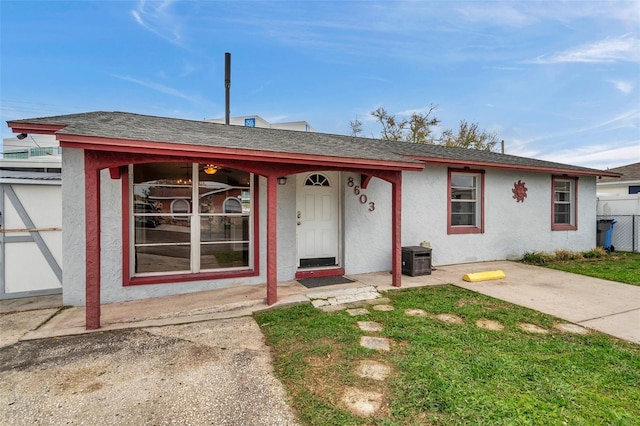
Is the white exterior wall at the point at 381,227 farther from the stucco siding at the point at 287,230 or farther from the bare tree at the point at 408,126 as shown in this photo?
the bare tree at the point at 408,126

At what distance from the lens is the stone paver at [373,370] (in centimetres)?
266

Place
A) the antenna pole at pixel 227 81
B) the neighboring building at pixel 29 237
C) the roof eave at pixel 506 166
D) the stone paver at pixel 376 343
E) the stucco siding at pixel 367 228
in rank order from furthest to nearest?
the antenna pole at pixel 227 81 < the roof eave at pixel 506 166 < the stucco siding at pixel 367 228 < the neighboring building at pixel 29 237 < the stone paver at pixel 376 343

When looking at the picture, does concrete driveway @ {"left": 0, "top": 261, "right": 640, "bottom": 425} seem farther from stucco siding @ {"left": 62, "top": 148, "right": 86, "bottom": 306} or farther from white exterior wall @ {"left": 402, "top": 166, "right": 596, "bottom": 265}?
white exterior wall @ {"left": 402, "top": 166, "right": 596, "bottom": 265}

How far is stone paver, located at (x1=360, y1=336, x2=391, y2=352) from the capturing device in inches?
126

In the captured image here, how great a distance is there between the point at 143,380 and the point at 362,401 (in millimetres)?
1909

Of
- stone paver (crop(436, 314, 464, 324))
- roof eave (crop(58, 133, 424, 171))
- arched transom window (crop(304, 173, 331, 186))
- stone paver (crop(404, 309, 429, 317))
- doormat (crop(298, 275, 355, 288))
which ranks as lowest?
stone paver (crop(436, 314, 464, 324))

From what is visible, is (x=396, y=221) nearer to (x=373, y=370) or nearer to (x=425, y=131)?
(x=373, y=370)

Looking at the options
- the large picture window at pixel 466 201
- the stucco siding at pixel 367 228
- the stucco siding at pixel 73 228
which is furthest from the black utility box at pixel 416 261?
the stucco siding at pixel 73 228

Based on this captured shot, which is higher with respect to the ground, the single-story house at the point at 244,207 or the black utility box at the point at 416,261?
the single-story house at the point at 244,207

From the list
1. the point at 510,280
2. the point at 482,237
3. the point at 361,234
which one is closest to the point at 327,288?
the point at 361,234

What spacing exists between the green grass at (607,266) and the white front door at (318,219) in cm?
573

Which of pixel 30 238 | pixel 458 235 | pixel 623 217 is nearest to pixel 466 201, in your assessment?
pixel 458 235

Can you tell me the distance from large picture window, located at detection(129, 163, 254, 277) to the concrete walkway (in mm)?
619

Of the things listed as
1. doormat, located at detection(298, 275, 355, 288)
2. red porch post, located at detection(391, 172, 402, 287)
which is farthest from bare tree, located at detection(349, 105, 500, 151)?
doormat, located at detection(298, 275, 355, 288)
